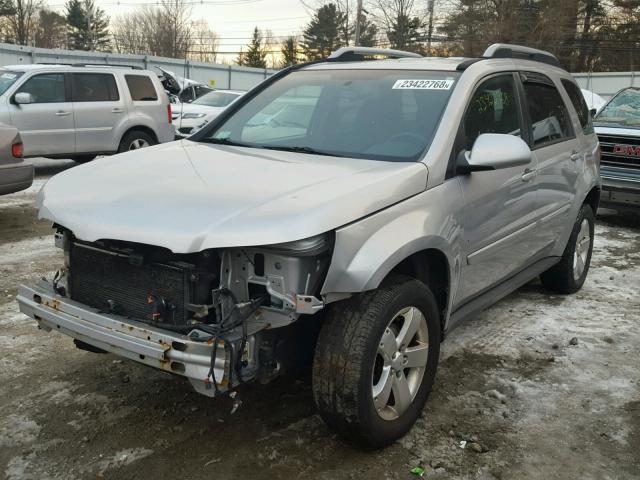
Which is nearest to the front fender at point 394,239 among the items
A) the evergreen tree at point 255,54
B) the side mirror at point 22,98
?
the side mirror at point 22,98

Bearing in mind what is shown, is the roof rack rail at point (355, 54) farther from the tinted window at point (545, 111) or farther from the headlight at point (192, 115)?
the headlight at point (192, 115)

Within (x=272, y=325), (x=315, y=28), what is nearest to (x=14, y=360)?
(x=272, y=325)

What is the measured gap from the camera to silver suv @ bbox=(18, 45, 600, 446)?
8.86 feet

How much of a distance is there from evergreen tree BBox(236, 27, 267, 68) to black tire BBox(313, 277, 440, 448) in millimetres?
66021

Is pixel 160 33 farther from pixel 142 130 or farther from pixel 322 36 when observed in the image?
pixel 142 130

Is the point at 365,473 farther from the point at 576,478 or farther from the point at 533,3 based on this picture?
the point at 533,3

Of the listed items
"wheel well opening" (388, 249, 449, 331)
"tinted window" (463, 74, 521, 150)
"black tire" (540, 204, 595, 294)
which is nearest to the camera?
"wheel well opening" (388, 249, 449, 331)

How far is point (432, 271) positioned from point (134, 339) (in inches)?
63.2

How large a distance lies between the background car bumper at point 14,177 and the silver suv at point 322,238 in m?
3.87

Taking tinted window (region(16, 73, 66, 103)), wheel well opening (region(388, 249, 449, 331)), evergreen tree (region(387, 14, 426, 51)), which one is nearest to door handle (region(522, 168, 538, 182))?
wheel well opening (region(388, 249, 449, 331))

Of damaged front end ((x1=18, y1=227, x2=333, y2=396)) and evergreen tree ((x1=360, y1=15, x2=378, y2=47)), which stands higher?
evergreen tree ((x1=360, y1=15, x2=378, y2=47))

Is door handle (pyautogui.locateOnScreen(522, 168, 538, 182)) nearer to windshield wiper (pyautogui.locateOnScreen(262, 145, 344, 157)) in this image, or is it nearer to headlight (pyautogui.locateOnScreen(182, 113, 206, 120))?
windshield wiper (pyautogui.locateOnScreen(262, 145, 344, 157))

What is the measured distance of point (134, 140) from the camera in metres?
11.8

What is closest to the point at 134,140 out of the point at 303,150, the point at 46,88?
the point at 46,88
